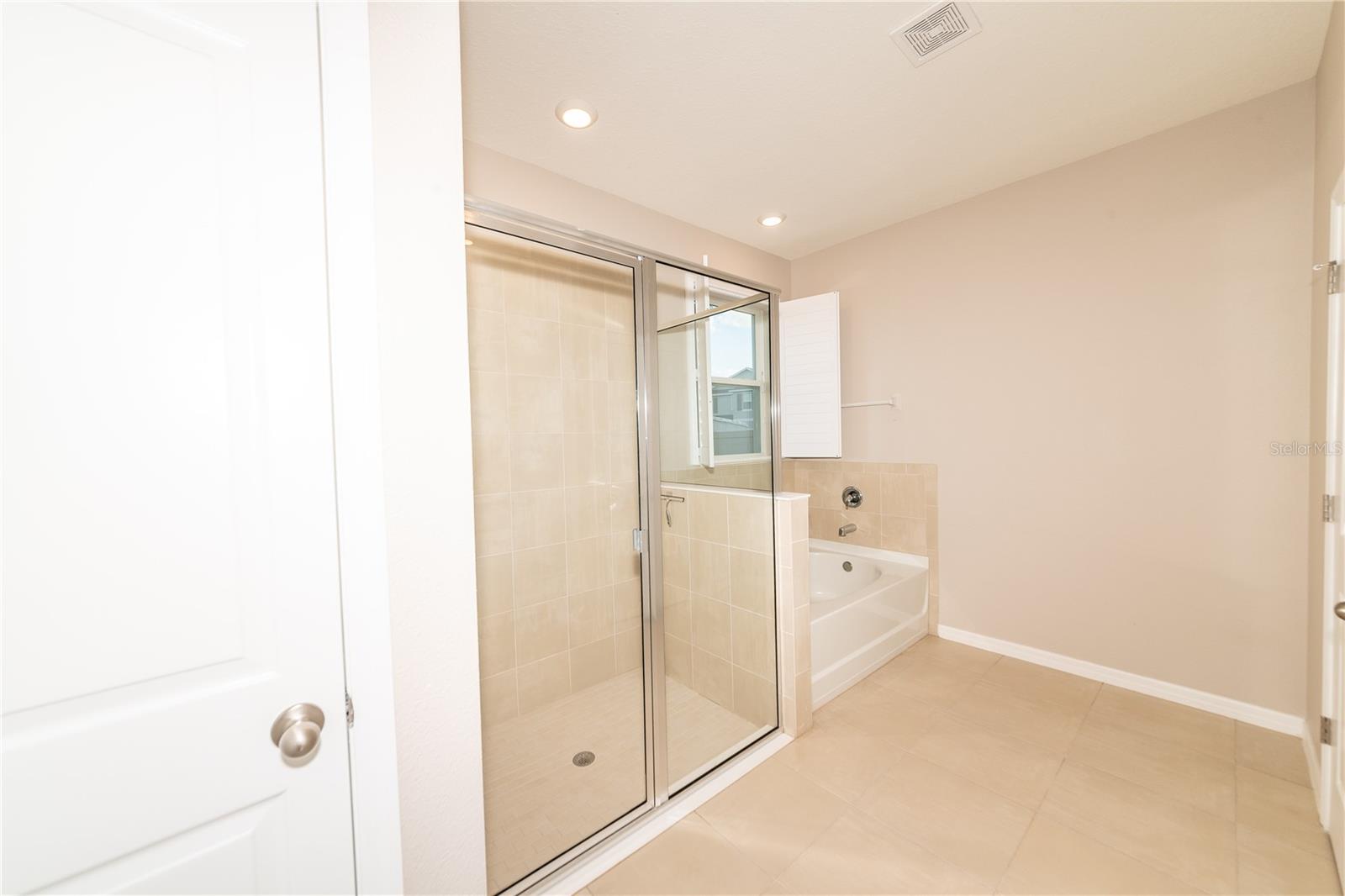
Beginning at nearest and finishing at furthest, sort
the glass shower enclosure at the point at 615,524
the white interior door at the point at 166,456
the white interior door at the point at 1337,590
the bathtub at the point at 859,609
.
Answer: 1. the white interior door at the point at 166,456
2. the white interior door at the point at 1337,590
3. the glass shower enclosure at the point at 615,524
4. the bathtub at the point at 859,609

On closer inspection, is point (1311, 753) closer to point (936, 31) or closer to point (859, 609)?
point (859, 609)

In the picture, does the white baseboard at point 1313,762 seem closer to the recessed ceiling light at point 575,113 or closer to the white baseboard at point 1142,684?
the white baseboard at point 1142,684

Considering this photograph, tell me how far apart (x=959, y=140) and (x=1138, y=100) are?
65cm

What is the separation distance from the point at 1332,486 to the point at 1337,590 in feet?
1.04

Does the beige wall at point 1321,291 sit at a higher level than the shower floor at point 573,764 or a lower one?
higher

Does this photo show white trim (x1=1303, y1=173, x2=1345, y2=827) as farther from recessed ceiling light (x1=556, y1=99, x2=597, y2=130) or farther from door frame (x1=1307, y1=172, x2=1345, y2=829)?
recessed ceiling light (x1=556, y1=99, x2=597, y2=130)

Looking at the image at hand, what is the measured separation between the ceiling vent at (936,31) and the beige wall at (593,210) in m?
1.20

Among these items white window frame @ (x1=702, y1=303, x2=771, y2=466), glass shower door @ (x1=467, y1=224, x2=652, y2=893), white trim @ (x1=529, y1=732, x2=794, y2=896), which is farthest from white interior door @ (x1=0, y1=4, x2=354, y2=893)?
white window frame @ (x1=702, y1=303, x2=771, y2=466)

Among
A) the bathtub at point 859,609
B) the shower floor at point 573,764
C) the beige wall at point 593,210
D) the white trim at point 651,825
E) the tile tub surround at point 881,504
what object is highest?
the beige wall at point 593,210

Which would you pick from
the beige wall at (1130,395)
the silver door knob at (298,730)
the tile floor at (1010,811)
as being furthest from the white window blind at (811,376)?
the silver door knob at (298,730)

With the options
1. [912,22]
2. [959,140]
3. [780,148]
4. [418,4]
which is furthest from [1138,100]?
[418,4]

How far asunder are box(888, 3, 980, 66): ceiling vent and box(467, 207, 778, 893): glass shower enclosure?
98cm

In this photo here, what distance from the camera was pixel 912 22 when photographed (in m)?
1.64

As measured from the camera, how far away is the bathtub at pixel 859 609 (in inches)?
96.3
